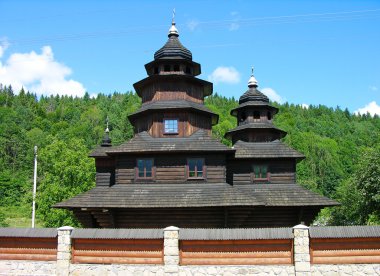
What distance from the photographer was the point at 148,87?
66.5ft

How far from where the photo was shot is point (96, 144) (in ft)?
260

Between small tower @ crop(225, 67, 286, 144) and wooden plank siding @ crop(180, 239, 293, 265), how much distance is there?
11.3 m

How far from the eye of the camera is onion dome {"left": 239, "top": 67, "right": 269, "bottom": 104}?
23.5 m

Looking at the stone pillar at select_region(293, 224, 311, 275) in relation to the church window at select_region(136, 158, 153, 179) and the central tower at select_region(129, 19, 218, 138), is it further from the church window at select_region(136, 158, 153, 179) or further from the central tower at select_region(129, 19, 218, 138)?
the central tower at select_region(129, 19, 218, 138)

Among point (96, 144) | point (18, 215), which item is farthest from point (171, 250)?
point (96, 144)

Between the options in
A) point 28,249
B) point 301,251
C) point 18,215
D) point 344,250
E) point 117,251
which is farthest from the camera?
point 18,215

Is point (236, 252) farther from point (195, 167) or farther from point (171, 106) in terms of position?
point (171, 106)

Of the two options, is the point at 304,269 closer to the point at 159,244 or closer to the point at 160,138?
the point at 159,244

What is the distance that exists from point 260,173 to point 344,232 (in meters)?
9.30

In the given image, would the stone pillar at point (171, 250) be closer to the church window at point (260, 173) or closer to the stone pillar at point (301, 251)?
the stone pillar at point (301, 251)

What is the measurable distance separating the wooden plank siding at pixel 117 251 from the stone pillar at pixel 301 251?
3723 millimetres

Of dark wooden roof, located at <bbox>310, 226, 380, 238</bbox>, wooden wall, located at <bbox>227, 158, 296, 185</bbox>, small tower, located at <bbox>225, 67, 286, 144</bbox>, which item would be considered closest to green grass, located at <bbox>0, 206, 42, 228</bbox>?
small tower, located at <bbox>225, 67, 286, 144</bbox>

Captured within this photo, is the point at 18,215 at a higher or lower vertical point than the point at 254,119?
lower

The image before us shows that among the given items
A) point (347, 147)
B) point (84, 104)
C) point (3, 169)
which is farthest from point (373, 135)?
point (3, 169)
